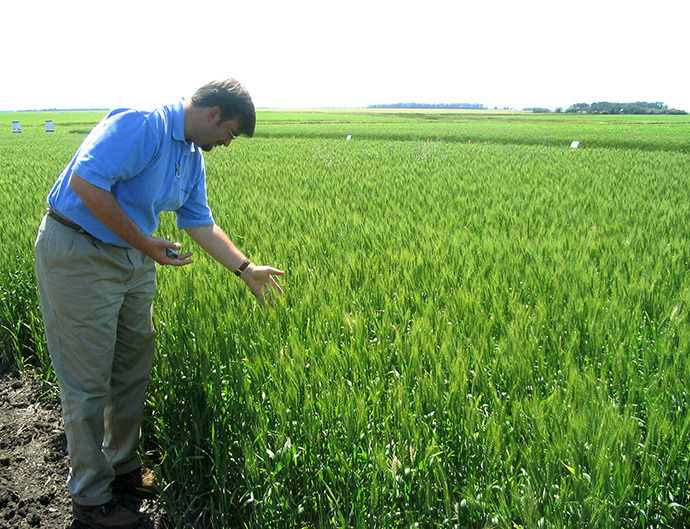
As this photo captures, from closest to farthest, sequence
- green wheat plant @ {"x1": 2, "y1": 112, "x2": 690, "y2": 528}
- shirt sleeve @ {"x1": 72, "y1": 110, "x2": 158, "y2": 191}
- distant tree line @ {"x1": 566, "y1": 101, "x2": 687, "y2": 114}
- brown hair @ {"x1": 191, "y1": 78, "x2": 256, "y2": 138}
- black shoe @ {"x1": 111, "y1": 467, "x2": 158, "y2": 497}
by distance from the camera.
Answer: green wheat plant @ {"x1": 2, "y1": 112, "x2": 690, "y2": 528} < shirt sleeve @ {"x1": 72, "y1": 110, "x2": 158, "y2": 191} < brown hair @ {"x1": 191, "y1": 78, "x2": 256, "y2": 138} < black shoe @ {"x1": 111, "y1": 467, "x2": 158, "y2": 497} < distant tree line @ {"x1": 566, "y1": 101, "x2": 687, "y2": 114}

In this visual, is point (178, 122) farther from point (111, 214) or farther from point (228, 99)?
point (111, 214)

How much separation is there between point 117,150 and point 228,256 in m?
0.83

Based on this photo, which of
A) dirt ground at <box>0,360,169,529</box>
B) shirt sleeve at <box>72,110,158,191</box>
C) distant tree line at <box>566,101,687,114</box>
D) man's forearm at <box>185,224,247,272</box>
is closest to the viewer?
shirt sleeve at <box>72,110,158,191</box>

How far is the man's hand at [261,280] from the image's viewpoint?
2.64 meters

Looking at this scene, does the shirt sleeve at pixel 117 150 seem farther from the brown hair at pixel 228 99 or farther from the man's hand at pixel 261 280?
the man's hand at pixel 261 280

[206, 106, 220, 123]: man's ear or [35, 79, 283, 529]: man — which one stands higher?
[206, 106, 220, 123]: man's ear

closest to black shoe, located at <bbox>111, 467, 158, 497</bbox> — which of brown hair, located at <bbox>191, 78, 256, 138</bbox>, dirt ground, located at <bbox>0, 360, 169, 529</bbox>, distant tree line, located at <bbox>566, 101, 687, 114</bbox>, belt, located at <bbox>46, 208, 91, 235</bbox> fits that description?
dirt ground, located at <bbox>0, 360, 169, 529</bbox>

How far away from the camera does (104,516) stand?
2090 mm

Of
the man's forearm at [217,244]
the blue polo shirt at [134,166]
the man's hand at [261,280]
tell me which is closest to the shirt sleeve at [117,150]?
the blue polo shirt at [134,166]

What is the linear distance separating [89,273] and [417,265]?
1963 mm

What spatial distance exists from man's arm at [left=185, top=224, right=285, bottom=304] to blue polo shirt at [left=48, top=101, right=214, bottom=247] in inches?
9.3

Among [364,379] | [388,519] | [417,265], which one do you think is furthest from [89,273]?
[417,265]

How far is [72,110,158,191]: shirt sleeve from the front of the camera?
6.19 feet

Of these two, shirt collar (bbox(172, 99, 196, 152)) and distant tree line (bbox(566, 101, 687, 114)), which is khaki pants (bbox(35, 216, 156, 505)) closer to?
shirt collar (bbox(172, 99, 196, 152))
